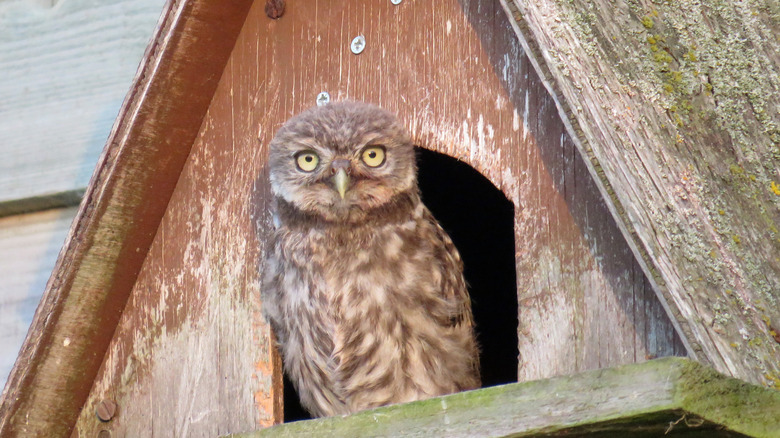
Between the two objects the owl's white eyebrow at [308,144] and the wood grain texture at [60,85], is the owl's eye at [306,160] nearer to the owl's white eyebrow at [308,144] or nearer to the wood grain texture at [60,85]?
the owl's white eyebrow at [308,144]

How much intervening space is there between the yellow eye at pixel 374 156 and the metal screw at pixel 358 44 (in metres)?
0.31

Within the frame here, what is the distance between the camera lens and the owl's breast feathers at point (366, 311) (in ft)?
11.3

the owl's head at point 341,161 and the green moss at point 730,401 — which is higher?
the owl's head at point 341,161

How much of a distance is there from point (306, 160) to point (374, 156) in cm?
21

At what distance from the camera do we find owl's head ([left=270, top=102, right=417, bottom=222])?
3.47 m

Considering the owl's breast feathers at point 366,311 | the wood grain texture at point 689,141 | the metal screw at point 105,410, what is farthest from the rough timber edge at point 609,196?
the metal screw at point 105,410

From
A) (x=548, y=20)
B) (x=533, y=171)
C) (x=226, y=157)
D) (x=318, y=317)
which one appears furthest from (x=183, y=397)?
A: (x=548, y=20)

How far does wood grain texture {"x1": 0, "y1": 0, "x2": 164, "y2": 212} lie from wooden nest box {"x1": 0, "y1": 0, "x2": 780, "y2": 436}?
109cm

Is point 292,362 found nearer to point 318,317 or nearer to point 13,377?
point 318,317

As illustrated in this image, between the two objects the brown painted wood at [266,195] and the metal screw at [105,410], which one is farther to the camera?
the metal screw at [105,410]

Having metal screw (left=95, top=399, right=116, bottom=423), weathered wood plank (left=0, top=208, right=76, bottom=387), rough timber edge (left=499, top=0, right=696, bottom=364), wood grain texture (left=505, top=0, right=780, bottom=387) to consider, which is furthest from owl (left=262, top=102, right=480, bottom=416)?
weathered wood plank (left=0, top=208, right=76, bottom=387)

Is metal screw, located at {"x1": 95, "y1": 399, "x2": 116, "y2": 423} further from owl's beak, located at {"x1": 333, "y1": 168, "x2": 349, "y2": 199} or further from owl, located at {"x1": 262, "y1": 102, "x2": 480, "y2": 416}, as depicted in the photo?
owl's beak, located at {"x1": 333, "y1": 168, "x2": 349, "y2": 199}

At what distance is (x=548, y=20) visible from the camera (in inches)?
105

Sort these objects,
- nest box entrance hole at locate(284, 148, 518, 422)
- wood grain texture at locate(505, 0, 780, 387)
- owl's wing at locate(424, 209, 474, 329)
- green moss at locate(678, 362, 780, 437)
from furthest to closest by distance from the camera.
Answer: nest box entrance hole at locate(284, 148, 518, 422), owl's wing at locate(424, 209, 474, 329), wood grain texture at locate(505, 0, 780, 387), green moss at locate(678, 362, 780, 437)
